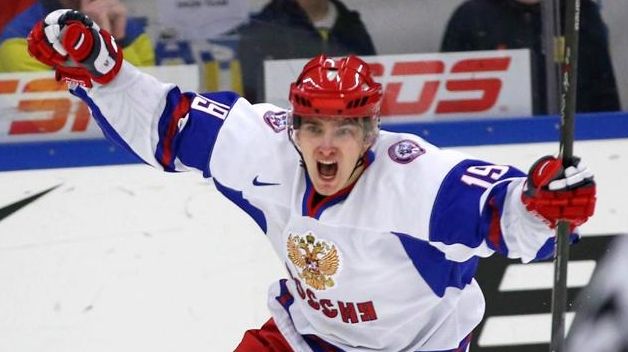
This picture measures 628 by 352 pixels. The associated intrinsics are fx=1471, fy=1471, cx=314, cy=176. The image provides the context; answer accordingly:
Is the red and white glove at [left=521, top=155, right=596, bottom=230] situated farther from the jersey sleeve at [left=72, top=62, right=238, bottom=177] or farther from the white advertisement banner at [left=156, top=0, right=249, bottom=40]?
the white advertisement banner at [left=156, top=0, right=249, bottom=40]

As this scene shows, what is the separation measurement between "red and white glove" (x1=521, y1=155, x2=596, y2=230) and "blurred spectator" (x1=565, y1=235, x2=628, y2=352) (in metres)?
1.50

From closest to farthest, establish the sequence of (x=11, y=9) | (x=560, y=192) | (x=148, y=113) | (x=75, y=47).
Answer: (x=560, y=192)
(x=75, y=47)
(x=148, y=113)
(x=11, y=9)

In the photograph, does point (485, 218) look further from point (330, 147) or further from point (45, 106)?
point (45, 106)

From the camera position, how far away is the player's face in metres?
2.79

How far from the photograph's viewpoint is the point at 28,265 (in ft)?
12.8

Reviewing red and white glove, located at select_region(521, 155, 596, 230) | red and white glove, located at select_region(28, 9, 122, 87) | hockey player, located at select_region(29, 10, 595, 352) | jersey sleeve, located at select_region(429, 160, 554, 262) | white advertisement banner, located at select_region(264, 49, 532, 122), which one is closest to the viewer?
red and white glove, located at select_region(521, 155, 596, 230)

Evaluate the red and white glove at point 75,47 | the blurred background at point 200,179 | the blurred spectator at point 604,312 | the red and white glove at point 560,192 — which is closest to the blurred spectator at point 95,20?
the blurred background at point 200,179

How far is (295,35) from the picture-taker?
3996 mm

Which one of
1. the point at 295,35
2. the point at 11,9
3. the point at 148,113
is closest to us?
the point at 148,113

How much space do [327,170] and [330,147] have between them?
0.23 feet

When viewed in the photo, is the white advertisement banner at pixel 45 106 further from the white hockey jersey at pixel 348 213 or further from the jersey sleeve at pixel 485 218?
the jersey sleeve at pixel 485 218

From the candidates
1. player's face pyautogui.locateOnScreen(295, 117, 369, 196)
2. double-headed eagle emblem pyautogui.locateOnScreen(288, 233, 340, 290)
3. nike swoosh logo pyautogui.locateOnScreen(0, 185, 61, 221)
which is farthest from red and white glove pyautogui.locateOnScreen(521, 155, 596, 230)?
nike swoosh logo pyautogui.locateOnScreen(0, 185, 61, 221)

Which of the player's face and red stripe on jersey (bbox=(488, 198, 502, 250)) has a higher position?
the player's face

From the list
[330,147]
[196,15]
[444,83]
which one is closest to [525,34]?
[444,83]
